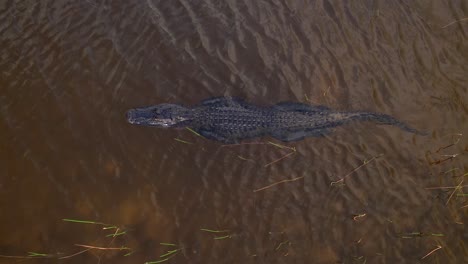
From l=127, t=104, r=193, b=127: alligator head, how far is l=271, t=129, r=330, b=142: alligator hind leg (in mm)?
1299

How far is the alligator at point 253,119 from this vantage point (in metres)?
5.40

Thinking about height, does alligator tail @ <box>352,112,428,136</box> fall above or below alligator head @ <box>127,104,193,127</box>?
below

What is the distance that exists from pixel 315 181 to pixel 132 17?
400 cm

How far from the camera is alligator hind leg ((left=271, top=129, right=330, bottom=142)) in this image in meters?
5.38

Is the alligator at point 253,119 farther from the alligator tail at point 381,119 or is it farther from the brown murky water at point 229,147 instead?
the brown murky water at point 229,147

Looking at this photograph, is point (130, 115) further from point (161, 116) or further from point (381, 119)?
point (381, 119)

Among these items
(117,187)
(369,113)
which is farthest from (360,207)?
(117,187)

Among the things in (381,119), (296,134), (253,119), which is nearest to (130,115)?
(253,119)

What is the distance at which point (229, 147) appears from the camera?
5.31m

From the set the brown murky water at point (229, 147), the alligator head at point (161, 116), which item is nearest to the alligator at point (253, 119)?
the alligator head at point (161, 116)

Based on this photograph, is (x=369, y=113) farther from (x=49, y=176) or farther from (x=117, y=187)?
(x=49, y=176)

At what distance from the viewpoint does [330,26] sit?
635cm

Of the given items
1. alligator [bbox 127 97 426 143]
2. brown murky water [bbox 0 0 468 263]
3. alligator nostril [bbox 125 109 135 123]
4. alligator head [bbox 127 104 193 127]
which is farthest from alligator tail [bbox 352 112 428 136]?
alligator nostril [bbox 125 109 135 123]

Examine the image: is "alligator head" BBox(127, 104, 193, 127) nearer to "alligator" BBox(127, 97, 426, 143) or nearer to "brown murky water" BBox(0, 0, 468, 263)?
"alligator" BBox(127, 97, 426, 143)
